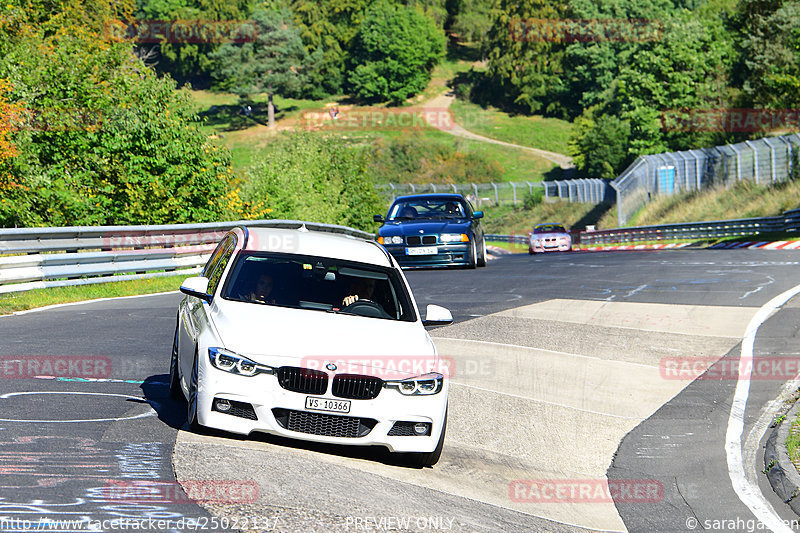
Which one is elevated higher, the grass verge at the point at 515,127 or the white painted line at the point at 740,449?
the white painted line at the point at 740,449

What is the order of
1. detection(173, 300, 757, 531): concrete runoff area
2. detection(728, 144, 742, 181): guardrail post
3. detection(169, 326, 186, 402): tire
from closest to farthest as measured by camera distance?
detection(173, 300, 757, 531): concrete runoff area
detection(169, 326, 186, 402): tire
detection(728, 144, 742, 181): guardrail post

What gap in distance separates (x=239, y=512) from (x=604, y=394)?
6.59 m

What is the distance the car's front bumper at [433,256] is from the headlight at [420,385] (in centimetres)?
1395

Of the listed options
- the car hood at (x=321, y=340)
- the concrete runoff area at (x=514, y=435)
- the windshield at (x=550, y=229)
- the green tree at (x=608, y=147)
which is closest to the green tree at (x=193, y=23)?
the green tree at (x=608, y=147)

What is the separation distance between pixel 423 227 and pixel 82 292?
724 cm

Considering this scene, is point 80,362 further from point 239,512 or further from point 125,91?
point 125,91

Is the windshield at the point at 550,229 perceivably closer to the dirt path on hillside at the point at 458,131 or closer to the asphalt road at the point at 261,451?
the asphalt road at the point at 261,451

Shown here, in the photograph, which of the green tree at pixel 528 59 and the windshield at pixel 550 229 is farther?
the green tree at pixel 528 59

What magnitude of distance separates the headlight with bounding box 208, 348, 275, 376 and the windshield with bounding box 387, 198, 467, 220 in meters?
15.2

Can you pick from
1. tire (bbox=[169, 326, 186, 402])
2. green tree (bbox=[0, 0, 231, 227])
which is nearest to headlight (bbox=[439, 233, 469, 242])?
green tree (bbox=[0, 0, 231, 227])

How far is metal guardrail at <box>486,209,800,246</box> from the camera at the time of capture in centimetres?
4112

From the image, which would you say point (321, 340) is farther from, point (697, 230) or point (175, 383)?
point (697, 230)

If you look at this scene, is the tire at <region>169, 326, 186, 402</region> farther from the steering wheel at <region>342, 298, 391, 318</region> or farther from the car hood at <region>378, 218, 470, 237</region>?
the car hood at <region>378, 218, 470, 237</region>

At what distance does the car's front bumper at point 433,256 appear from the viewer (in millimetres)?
21969
